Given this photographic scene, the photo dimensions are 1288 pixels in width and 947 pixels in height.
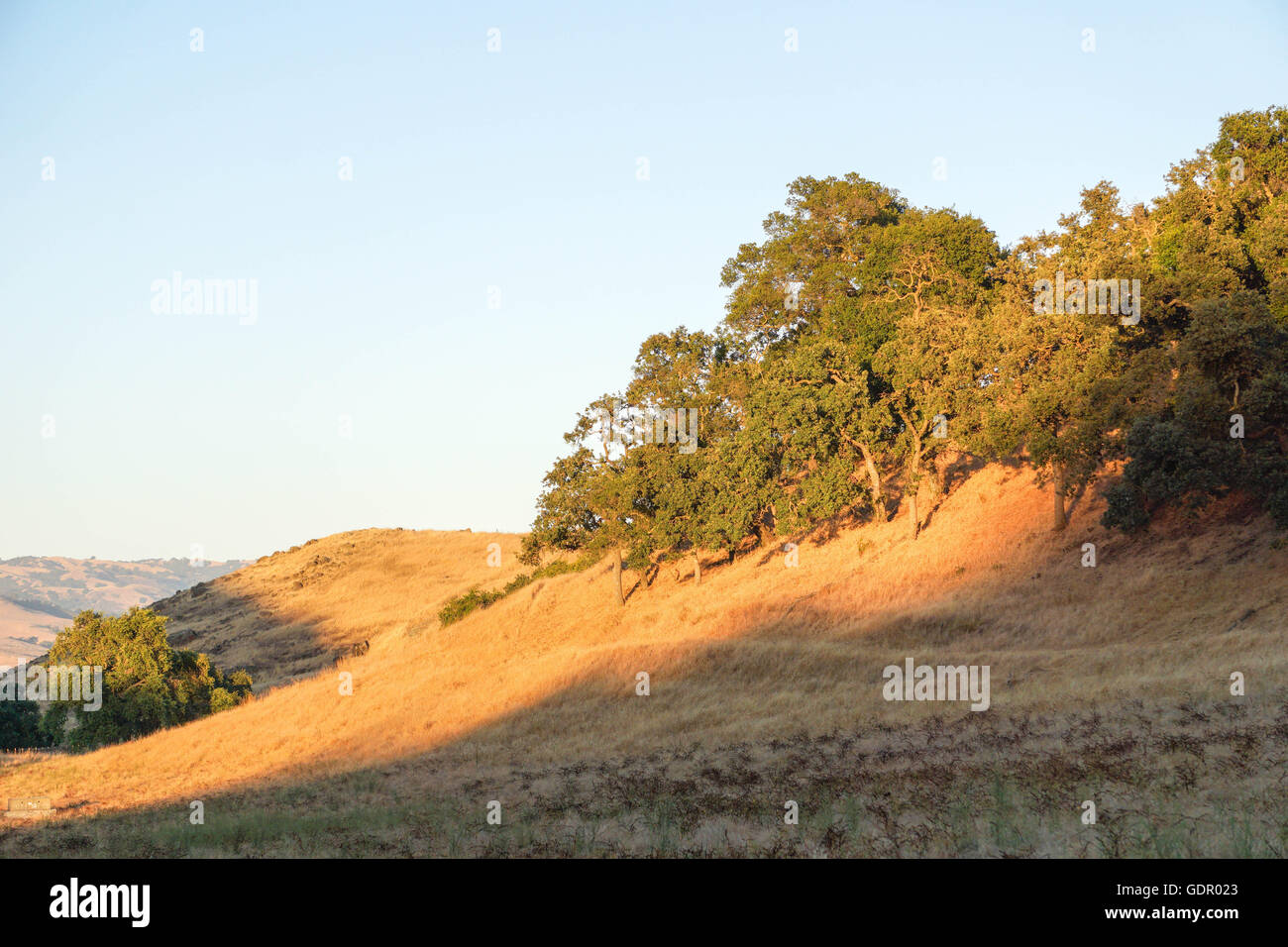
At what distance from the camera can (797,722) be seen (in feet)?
101

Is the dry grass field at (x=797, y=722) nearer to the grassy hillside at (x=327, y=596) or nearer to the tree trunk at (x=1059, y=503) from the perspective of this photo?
the tree trunk at (x=1059, y=503)

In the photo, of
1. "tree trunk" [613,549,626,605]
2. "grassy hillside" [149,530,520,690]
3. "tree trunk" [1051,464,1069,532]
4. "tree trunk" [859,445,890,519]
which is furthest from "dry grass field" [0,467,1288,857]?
"grassy hillside" [149,530,520,690]

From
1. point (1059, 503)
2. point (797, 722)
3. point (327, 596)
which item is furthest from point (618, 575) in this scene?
point (327, 596)

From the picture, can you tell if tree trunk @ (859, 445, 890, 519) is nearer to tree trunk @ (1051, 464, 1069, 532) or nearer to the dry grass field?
the dry grass field

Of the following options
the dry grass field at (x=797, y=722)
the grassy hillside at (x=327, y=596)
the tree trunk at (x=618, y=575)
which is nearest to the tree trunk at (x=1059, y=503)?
the dry grass field at (x=797, y=722)

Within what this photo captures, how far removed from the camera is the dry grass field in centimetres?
1664

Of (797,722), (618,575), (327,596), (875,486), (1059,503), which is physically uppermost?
(875,486)

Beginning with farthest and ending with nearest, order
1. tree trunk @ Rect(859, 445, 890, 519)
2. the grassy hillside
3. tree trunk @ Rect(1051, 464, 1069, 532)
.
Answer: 1. the grassy hillside
2. tree trunk @ Rect(859, 445, 890, 519)
3. tree trunk @ Rect(1051, 464, 1069, 532)

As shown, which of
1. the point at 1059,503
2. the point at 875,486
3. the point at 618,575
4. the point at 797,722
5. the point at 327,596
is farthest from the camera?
the point at 327,596

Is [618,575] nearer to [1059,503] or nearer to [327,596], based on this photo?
[1059,503]

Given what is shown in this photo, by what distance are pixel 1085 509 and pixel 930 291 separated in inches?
808

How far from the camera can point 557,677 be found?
44.5 metres

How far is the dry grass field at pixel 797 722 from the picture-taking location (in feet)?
54.6
